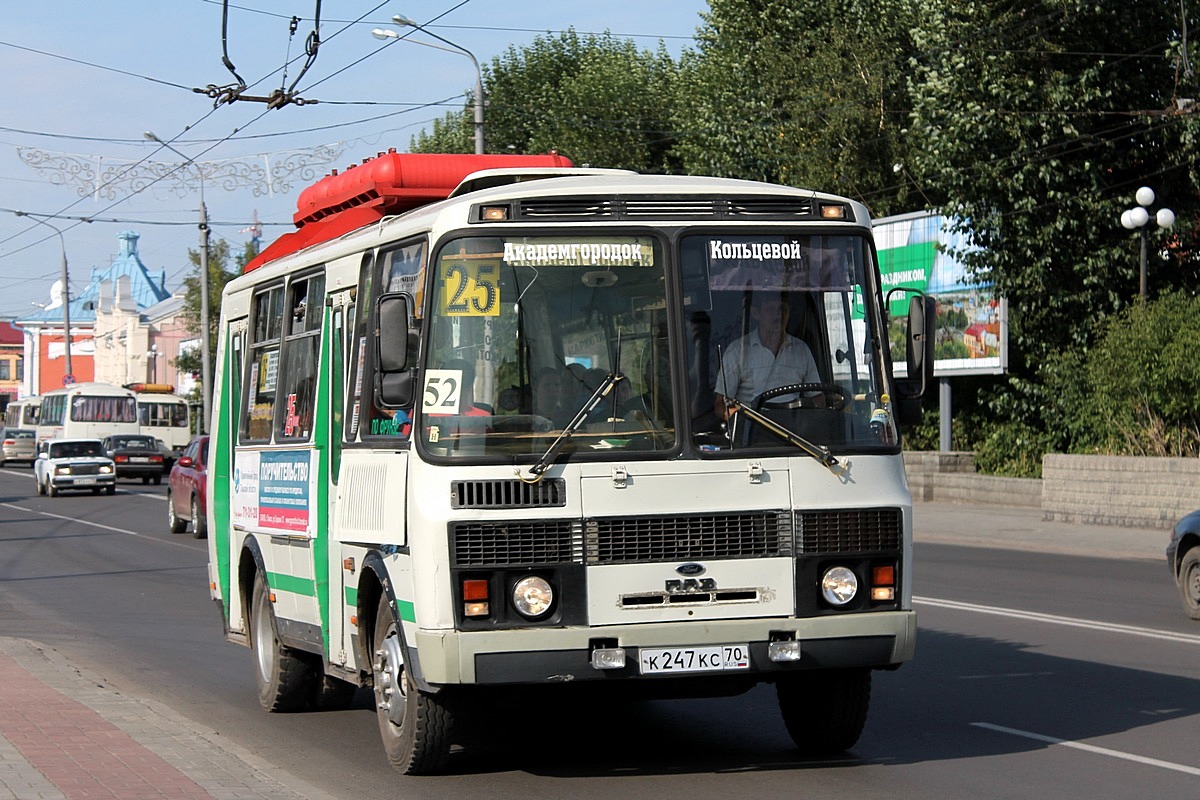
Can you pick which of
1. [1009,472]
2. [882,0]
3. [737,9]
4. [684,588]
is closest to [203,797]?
[684,588]

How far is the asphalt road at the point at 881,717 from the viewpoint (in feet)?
25.3

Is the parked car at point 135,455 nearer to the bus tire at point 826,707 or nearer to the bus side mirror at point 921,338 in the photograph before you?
the bus tire at point 826,707

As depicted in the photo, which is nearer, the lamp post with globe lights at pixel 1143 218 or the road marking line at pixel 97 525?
the road marking line at pixel 97 525

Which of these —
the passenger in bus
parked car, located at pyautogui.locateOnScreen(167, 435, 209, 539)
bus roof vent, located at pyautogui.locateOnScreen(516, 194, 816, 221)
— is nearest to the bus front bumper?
the passenger in bus

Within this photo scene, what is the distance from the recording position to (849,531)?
7574 mm

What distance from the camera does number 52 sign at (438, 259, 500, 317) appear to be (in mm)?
7523

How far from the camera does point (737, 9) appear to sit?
45.7m

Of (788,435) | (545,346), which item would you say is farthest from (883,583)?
(545,346)

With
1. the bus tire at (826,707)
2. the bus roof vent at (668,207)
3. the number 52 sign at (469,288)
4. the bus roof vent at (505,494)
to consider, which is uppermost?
the bus roof vent at (668,207)

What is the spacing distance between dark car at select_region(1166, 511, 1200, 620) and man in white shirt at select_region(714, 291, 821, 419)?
7.81m

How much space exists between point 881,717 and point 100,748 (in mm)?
4167

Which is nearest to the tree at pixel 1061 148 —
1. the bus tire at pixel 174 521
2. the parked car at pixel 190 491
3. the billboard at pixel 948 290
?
the billboard at pixel 948 290

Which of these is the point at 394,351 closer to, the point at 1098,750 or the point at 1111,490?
the point at 1098,750

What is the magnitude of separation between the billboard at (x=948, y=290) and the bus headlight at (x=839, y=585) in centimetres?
2731
